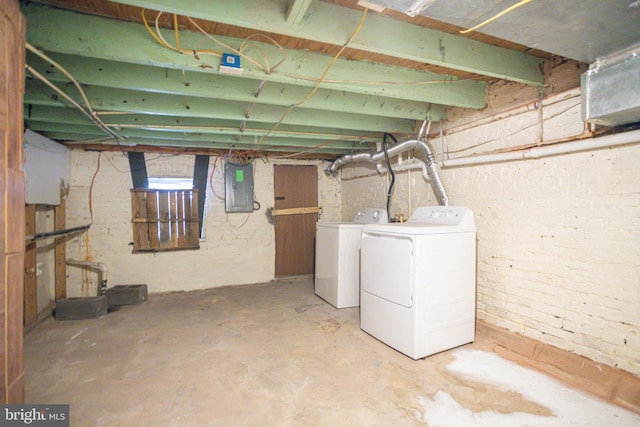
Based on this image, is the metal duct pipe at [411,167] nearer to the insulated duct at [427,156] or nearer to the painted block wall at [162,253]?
the insulated duct at [427,156]

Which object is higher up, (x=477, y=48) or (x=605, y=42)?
(x=477, y=48)

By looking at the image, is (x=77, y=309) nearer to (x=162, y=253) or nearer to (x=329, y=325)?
(x=162, y=253)

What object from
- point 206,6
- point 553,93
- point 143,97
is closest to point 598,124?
point 553,93

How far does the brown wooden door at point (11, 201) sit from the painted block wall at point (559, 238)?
316 cm

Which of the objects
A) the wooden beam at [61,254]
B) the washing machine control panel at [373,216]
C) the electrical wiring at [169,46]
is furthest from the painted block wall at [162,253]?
the electrical wiring at [169,46]

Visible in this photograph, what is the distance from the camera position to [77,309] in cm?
341

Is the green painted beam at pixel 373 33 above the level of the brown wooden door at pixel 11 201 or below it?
above

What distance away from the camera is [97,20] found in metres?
1.62

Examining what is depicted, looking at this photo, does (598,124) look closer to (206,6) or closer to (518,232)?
(518,232)

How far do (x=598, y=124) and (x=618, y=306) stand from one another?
3.89 feet

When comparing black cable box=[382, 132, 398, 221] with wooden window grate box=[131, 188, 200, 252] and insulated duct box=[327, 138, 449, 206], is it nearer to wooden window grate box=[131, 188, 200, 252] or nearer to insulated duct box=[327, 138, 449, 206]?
A: insulated duct box=[327, 138, 449, 206]

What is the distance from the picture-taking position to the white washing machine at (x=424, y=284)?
234 cm

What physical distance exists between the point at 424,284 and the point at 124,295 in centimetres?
387

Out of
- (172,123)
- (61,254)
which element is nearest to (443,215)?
(172,123)
